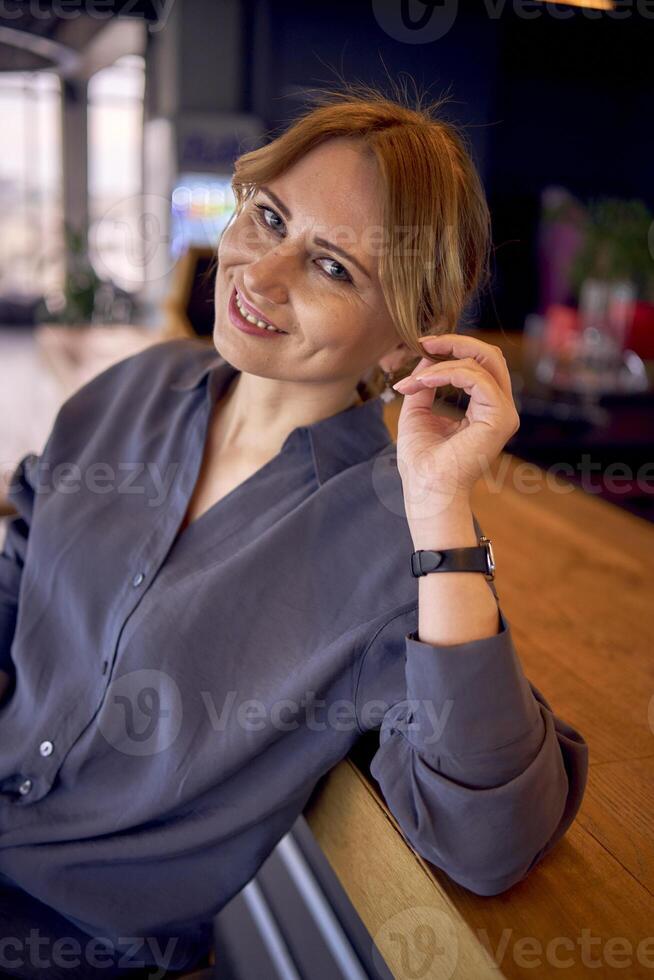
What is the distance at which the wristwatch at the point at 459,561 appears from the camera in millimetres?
901

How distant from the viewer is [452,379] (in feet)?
3.10

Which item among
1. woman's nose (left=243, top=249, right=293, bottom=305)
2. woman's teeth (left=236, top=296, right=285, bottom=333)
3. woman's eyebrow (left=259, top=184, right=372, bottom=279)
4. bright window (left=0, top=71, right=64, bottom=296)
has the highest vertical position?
woman's eyebrow (left=259, top=184, right=372, bottom=279)

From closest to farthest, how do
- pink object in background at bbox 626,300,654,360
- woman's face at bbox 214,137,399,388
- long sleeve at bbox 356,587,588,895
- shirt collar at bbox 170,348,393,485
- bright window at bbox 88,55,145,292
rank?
1. long sleeve at bbox 356,587,588,895
2. woman's face at bbox 214,137,399,388
3. shirt collar at bbox 170,348,393,485
4. pink object in background at bbox 626,300,654,360
5. bright window at bbox 88,55,145,292

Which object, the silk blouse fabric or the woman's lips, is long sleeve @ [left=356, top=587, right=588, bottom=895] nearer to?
the silk blouse fabric

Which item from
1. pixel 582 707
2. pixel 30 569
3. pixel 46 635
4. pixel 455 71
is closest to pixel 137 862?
pixel 46 635

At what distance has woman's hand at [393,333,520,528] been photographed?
0.93 meters

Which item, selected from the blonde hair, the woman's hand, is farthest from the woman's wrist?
the blonde hair

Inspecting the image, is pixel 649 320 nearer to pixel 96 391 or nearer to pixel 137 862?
pixel 96 391

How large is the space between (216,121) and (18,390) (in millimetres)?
3235

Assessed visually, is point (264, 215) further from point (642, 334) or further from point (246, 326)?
point (642, 334)

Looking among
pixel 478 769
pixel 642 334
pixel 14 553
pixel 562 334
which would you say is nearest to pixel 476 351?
pixel 478 769

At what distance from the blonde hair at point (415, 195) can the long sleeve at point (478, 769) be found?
376 mm

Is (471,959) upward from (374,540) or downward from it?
downward

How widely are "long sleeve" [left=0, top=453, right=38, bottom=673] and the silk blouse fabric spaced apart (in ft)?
0.22
